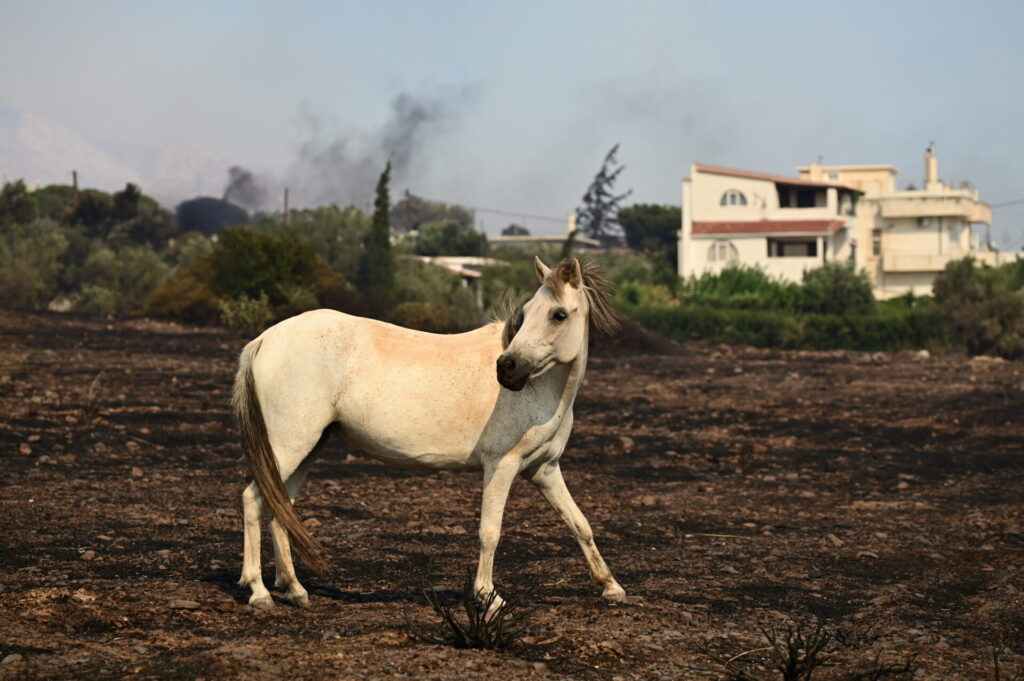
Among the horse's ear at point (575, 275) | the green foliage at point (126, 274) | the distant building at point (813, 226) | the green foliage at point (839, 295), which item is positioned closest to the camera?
the horse's ear at point (575, 275)

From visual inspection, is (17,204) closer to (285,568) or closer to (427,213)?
(285,568)

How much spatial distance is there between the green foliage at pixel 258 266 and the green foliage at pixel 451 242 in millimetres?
54868

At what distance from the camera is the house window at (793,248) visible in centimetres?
6869

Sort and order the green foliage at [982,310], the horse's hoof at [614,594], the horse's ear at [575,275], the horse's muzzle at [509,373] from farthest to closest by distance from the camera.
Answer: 1. the green foliage at [982,310]
2. the horse's hoof at [614,594]
3. the horse's ear at [575,275]
4. the horse's muzzle at [509,373]

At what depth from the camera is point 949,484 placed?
A: 14477mm

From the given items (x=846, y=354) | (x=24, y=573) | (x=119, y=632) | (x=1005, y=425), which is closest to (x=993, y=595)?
(x=119, y=632)

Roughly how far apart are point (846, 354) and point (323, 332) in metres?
34.1

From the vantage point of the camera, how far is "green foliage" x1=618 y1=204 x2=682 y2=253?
109188mm

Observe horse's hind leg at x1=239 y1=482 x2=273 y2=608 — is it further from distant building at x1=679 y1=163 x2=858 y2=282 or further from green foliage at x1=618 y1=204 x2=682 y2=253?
green foliage at x1=618 y1=204 x2=682 y2=253

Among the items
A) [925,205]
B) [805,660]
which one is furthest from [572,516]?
[925,205]

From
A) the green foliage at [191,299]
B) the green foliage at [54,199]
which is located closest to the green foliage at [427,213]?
the green foliage at [54,199]

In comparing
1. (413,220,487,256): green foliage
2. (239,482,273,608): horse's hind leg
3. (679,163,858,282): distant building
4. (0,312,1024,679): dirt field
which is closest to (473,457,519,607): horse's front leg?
(0,312,1024,679): dirt field

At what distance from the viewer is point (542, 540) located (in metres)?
10.2

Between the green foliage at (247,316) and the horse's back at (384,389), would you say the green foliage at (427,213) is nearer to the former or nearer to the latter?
the green foliage at (247,316)
